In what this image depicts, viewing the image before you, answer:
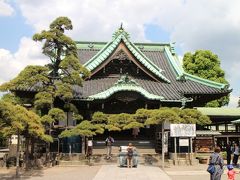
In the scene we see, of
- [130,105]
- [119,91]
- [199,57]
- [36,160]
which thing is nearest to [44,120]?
[36,160]

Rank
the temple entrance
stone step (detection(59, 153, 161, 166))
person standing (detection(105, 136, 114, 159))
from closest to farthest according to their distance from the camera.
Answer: stone step (detection(59, 153, 161, 166)) < person standing (detection(105, 136, 114, 159)) < the temple entrance

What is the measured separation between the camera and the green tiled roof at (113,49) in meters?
31.6

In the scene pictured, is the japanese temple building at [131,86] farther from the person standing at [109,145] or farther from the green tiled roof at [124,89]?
the person standing at [109,145]

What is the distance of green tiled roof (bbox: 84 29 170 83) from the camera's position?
31625 mm

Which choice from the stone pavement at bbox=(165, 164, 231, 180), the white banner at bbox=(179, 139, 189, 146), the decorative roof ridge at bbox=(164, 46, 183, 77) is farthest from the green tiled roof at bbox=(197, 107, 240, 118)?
the stone pavement at bbox=(165, 164, 231, 180)

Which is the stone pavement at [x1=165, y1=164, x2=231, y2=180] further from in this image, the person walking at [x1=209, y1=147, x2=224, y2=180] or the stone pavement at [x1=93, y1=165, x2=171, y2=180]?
the person walking at [x1=209, y1=147, x2=224, y2=180]

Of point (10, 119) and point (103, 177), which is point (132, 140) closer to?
point (103, 177)

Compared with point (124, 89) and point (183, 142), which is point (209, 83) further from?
point (124, 89)

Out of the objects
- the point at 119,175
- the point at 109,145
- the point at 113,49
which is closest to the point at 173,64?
the point at 113,49

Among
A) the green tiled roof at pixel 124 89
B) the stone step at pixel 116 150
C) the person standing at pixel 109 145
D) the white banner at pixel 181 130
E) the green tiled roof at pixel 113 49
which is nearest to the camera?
the white banner at pixel 181 130

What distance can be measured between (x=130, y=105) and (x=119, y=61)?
3952mm

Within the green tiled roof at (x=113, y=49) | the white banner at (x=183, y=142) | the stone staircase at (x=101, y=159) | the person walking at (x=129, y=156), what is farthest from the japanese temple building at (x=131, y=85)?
the person walking at (x=129, y=156)

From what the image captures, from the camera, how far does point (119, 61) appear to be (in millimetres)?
32625

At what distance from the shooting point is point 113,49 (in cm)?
3203
